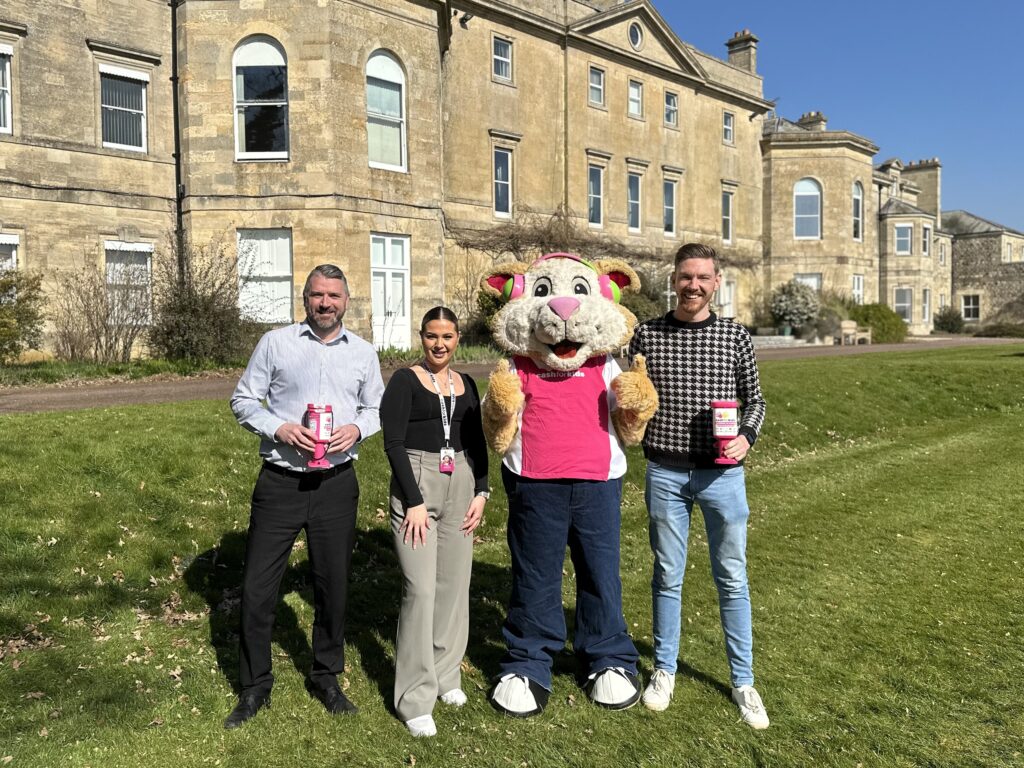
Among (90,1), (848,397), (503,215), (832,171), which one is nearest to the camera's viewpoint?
(848,397)

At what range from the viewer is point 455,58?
875 inches

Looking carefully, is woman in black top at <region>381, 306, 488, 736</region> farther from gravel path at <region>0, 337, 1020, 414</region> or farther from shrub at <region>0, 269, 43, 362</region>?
shrub at <region>0, 269, 43, 362</region>

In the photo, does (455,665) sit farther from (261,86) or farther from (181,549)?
(261,86)

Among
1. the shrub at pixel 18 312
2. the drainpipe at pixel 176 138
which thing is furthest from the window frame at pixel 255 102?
the shrub at pixel 18 312

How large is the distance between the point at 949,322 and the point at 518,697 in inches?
1909

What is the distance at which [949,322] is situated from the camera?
45125 millimetres

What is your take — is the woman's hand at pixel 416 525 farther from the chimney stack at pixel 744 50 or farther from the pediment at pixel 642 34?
the chimney stack at pixel 744 50

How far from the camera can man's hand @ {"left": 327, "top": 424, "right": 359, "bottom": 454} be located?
3678mm

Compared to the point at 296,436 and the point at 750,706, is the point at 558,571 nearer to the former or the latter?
the point at 750,706

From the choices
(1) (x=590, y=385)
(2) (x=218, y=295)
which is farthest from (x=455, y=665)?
(2) (x=218, y=295)

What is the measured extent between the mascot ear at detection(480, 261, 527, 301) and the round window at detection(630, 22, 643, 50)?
26026 mm

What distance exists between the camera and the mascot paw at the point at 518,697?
383 cm

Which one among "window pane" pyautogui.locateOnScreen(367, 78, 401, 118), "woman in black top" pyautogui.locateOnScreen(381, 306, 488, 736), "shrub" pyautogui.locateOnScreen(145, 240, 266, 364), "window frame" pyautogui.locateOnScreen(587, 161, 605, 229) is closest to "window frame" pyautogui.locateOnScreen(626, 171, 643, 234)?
"window frame" pyautogui.locateOnScreen(587, 161, 605, 229)

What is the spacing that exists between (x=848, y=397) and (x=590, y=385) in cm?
1128
